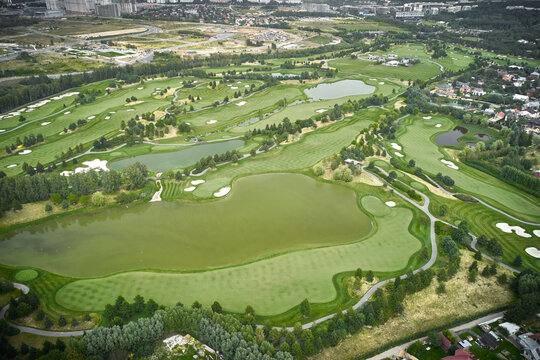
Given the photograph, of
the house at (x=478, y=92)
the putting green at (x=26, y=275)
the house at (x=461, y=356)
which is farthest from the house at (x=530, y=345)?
the house at (x=478, y=92)

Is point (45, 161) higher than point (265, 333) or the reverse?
higher

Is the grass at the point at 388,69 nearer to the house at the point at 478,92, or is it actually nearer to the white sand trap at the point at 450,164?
the house at the point at 478,92

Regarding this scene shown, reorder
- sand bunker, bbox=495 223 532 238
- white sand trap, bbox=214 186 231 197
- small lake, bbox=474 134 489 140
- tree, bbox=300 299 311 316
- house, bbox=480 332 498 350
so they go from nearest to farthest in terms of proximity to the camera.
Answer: house, bbox=480 332 498 350 → tree, bbox=300 299 311 316 → sand bunker, bbox=495 223 532 238 → white sand trap, bbox=214 186 231 197 → small lake, bbox=474 134 489 140

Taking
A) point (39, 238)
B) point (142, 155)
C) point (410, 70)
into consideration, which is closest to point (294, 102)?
point (142, 155)

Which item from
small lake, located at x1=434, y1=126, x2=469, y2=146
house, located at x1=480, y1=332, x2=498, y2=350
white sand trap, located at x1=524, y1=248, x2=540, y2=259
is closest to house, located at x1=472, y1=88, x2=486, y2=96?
small lake, located at x1=434, y1=126, x2=469, y2=146

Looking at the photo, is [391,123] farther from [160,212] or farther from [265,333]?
[265,333]

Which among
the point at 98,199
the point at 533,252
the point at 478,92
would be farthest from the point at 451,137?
the point at 98,199

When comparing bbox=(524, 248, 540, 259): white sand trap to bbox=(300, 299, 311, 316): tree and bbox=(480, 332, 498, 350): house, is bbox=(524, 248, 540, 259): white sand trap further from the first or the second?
bbox=(300, 299, 311, 316): tree
